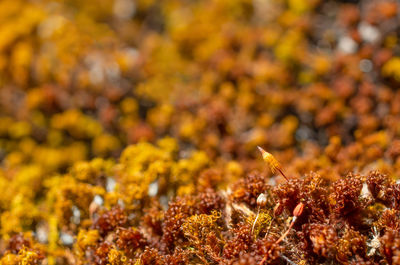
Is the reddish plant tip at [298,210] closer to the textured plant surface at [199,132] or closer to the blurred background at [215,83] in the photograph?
the textured plant surface at [199,132]

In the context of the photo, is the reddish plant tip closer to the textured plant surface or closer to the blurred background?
the textured plant surface

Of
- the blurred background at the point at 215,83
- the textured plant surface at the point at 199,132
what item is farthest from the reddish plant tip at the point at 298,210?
the blurred background at the point at 215,83

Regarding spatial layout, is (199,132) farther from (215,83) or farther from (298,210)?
(298,210)

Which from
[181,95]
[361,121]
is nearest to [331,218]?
[361,121]

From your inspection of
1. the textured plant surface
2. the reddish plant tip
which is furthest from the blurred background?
the reddish plant tip

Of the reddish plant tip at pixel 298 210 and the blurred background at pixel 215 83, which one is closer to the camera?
the reddish plant tip at pixel 298 210

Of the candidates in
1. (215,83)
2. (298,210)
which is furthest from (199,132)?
(298,210)

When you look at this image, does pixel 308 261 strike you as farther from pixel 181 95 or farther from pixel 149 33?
pixel 149 33
